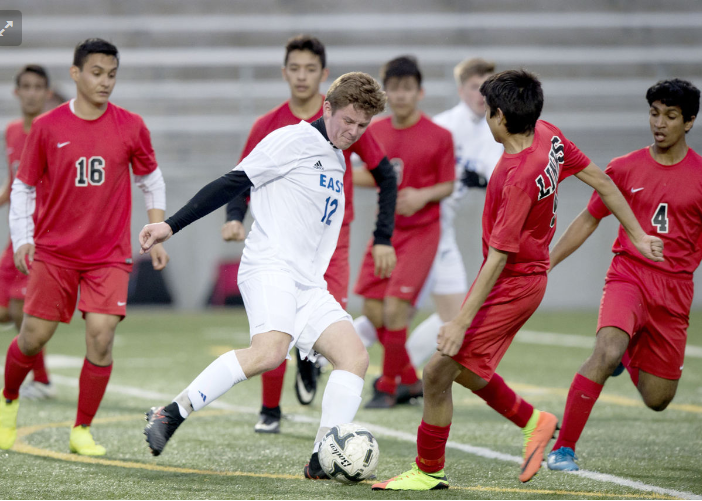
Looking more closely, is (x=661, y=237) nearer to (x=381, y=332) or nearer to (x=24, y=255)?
(x=381, y=332)

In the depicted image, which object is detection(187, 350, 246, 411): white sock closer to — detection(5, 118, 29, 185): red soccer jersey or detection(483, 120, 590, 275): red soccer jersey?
detection(483, 120, 590, 275): red soccer jersey

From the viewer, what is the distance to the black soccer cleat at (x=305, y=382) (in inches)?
255

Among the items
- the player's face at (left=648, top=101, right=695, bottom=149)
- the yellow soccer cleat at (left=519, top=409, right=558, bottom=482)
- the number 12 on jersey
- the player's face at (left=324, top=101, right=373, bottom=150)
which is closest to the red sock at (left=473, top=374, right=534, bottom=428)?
the yellow soccer cleat at (left=519, top=409, right=558, bottom=482)

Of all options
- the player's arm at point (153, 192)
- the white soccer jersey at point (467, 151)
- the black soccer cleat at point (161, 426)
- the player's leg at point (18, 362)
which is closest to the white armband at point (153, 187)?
the player's arm at point (153, 192)

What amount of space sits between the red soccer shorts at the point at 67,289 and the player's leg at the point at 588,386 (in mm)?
2321

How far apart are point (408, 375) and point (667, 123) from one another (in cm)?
293

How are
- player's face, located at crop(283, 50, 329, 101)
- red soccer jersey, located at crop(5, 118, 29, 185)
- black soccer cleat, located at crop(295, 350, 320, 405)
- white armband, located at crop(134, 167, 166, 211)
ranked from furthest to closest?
red soccer jersey, located at crop(5, 118, 29, 185)
black soccer cleat, located at crop(295, 350, 320, 405)
player's face, located at crop(283, 50, 329, 101)
white armband, located at crop(134, 167, 166, 211)

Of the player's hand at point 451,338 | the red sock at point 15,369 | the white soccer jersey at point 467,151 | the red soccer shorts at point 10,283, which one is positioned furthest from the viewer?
the white soccer jersey at point 467,151

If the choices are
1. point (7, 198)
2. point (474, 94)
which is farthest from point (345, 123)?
point (7, 198)

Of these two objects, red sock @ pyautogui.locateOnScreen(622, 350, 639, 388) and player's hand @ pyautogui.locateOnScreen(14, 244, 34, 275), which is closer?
red sock @ pyautogui.locateOnScreen(622, 350, 639, 388)

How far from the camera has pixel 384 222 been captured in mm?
5305

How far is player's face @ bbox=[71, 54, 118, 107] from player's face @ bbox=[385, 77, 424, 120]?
2.44 m

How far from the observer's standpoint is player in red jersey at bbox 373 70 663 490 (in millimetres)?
3953

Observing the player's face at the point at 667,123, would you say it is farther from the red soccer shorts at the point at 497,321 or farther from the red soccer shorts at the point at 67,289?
the red soccer shorts at the point at 67,289
